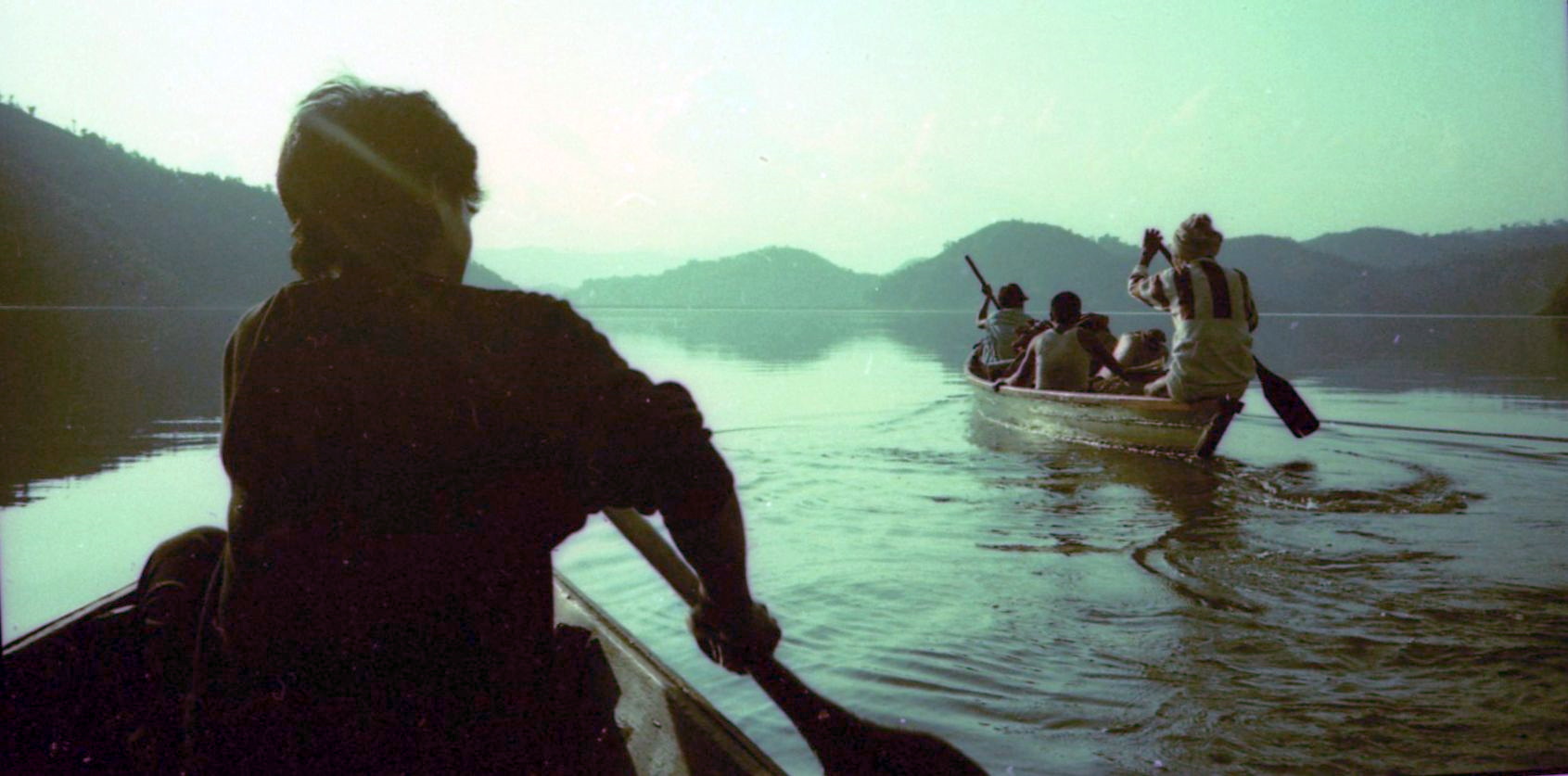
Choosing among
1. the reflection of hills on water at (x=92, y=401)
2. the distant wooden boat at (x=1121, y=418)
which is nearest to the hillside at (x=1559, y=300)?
the distant wooden boat at (x=1121, y=418)

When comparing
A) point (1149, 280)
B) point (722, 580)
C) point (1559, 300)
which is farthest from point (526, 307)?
point (1559, 300)

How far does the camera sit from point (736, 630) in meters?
1.43

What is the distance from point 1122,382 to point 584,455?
9.49 metres

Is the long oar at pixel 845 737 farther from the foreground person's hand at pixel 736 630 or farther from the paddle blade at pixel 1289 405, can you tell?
the paddle blade at pixel 1289 405

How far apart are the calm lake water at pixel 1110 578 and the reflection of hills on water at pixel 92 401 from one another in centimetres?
12

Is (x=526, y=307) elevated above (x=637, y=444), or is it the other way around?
(x=526, y=307)

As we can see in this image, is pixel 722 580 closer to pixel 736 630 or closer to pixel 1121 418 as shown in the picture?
pixel 736 630

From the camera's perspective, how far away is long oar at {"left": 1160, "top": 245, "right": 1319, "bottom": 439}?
8133mm

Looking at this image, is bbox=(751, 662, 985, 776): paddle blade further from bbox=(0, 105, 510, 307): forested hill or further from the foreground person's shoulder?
bbox=(0, 105, 510, 307): forested hill

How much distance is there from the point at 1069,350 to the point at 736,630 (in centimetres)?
903

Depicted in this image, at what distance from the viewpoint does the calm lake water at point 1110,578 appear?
3.14 meters

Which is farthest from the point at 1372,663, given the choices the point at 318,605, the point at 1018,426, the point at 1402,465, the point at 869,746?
the point at 1018,426

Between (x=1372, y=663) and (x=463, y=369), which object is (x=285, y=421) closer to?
(x=463, y=369)

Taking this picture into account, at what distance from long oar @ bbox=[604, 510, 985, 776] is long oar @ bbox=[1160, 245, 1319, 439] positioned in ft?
23.4
